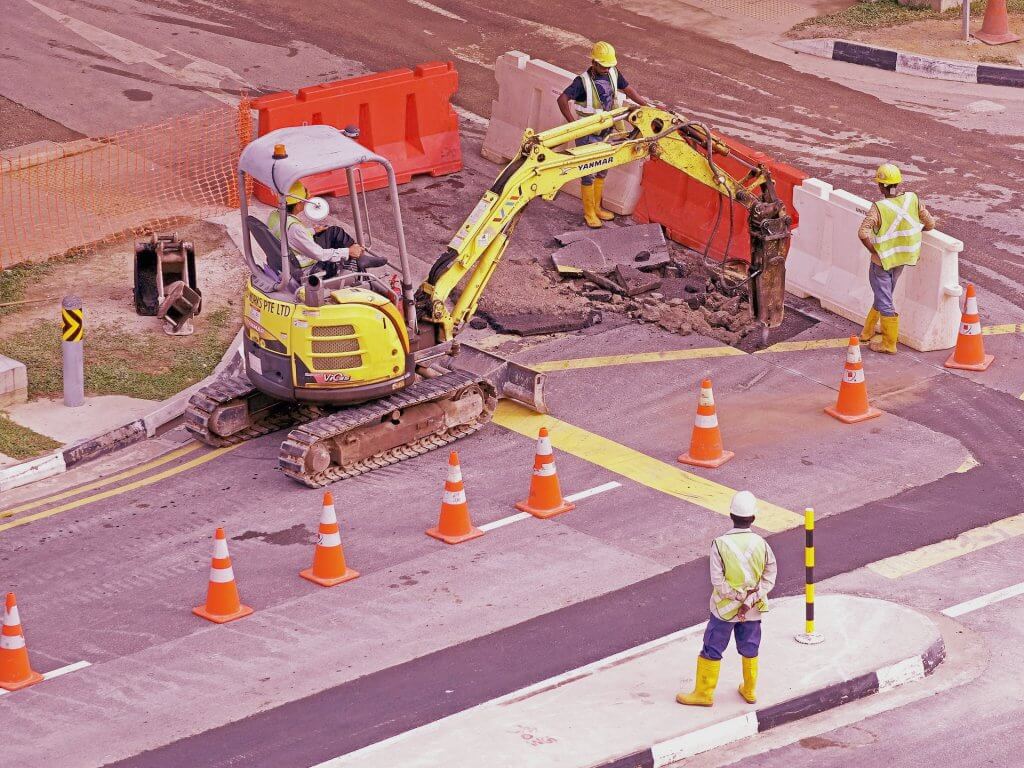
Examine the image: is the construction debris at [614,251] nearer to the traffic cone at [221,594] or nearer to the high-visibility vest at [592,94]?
the high-visibility vest at [592,94]

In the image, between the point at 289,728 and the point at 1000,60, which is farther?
the point at 1000,60

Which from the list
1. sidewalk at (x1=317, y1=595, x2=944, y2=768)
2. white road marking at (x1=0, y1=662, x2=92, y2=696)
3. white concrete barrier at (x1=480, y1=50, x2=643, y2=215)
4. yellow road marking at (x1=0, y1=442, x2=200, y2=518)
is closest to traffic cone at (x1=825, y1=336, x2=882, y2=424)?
sidewalk at (x1=317, y1=595, x2=944, y2=768)

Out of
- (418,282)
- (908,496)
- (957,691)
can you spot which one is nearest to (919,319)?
(908,496)

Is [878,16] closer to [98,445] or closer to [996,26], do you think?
[996,26]

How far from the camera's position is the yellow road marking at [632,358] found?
18.1 meters

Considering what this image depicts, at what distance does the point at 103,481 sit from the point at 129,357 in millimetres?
2468

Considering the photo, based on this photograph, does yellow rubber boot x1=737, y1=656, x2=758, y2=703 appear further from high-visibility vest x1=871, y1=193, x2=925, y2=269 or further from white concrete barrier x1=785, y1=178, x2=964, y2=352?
white concrete barrier x1=785, y1=178, x2=964, y2=352

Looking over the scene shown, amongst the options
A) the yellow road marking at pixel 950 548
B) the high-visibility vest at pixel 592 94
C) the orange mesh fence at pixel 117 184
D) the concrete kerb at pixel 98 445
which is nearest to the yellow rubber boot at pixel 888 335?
the yellow road marking at pixel 950 548

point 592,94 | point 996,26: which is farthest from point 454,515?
point 996,26

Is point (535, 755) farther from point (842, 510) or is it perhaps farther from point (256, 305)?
point (256, 305)

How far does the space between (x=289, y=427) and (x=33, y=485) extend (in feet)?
7.53

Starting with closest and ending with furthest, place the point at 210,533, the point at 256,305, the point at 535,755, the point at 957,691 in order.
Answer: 1. the point at 535,755
2. the point at 957,691
3. the point at 210,533
4. the point at 256,305

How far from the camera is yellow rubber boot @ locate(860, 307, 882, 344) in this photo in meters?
18.2

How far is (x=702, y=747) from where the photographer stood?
11.9 meters
